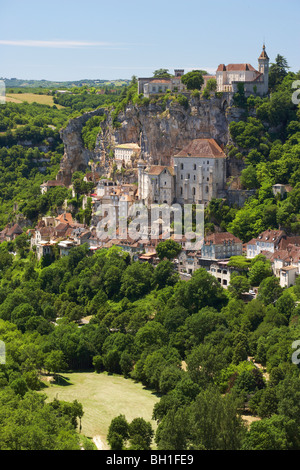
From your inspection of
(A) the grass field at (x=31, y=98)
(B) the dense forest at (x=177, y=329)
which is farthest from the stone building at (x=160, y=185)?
(A) the grass field at (x=31, y=98)

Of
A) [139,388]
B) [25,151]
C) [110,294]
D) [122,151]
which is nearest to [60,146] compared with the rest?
[25,151]

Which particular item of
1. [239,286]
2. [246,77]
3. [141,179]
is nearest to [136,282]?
[239,286]

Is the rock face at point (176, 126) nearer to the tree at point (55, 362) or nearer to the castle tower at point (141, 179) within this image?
the castle tower at point (141, 179)

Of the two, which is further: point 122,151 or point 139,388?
point 122,151

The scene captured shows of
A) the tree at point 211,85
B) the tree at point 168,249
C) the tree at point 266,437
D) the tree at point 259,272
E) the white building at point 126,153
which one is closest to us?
the tree at point 266,437

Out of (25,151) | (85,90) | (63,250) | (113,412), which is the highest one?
(85,90)

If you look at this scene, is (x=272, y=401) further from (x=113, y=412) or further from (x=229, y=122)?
(x=229, y=122)

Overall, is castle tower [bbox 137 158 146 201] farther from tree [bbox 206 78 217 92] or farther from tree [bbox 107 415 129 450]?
tree [bbox 107 415 129 450]

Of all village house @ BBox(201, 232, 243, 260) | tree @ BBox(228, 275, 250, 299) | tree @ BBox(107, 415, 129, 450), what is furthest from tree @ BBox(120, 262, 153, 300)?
tree @ BBox(107, 415, 129, 450)
